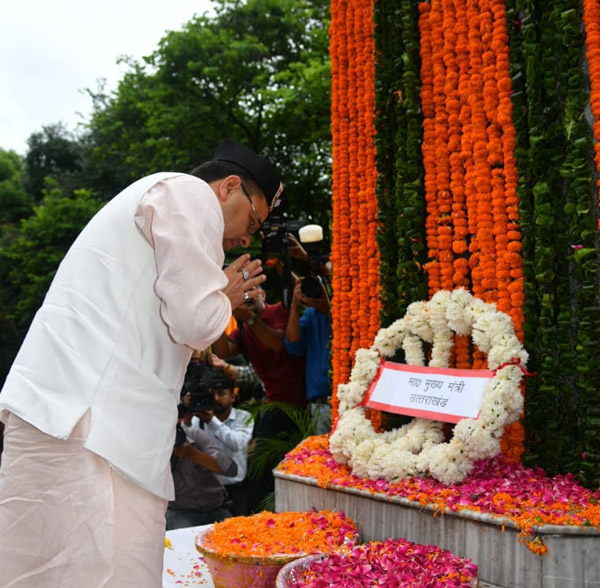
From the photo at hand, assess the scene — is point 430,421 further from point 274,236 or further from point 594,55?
point 274,236

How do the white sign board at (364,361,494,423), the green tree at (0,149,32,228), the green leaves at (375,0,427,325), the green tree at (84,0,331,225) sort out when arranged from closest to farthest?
the white sign board at (364,361,494,423)
the green leaves at (375,0,427,325)
the green tree at (84,0,331,225)
the green tree at (0,149,32,228)

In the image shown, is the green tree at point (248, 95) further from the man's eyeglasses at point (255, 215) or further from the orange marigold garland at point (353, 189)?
the man's eyeglasses at point (255, 215)

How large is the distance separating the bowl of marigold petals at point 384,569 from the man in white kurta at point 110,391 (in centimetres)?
54

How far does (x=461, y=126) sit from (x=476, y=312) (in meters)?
0.93

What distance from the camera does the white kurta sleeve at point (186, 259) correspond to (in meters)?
1.84

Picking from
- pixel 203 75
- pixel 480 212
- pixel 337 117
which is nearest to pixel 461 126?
pixel 480 212

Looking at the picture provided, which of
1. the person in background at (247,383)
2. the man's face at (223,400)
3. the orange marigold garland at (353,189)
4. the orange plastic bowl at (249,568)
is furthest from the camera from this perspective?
the person in background at (247,383)

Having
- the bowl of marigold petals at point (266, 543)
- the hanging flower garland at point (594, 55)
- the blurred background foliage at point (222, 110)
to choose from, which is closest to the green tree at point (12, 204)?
the blurred background foliage at point (222, 110)

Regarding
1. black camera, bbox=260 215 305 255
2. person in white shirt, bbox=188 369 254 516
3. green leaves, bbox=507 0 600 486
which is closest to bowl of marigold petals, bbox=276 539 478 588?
green leaves, bbox=507 0 600 486

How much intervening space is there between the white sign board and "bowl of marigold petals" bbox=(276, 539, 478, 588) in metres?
0.63

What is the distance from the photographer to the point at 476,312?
299 cm

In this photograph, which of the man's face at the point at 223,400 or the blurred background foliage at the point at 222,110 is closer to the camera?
the man's face at the point at 223,400

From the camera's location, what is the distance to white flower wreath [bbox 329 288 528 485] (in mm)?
2707

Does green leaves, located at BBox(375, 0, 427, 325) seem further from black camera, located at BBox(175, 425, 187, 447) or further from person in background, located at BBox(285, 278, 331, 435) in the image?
black camera, located at BBox(175, 425, 187, 447)
